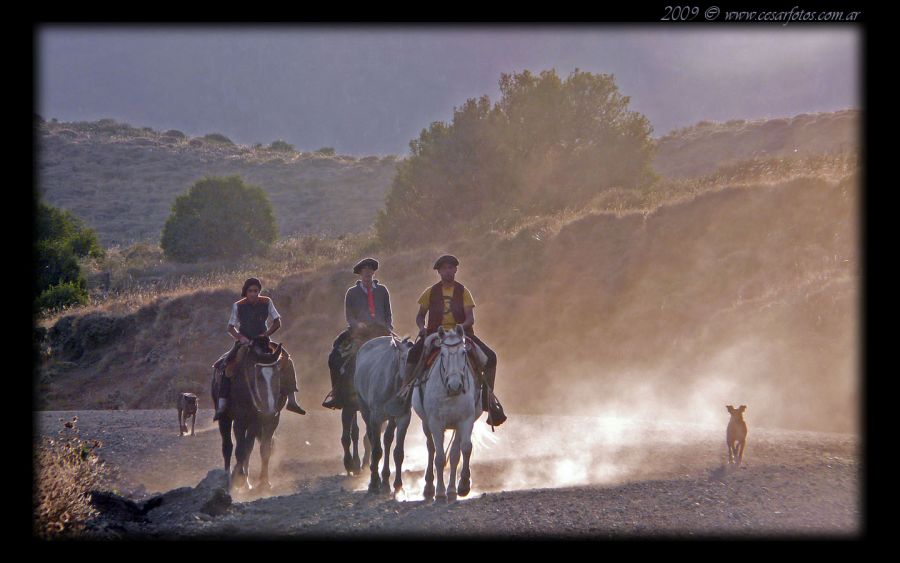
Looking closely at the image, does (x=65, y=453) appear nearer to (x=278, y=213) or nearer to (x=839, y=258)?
(x=839, y=258)

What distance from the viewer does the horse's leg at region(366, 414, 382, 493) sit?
39.3 ft

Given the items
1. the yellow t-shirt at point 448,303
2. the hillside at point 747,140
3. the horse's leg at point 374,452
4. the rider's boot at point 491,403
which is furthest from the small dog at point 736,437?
the hillside at point 747,140

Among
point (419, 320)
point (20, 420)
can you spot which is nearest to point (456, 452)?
point (419, 320)

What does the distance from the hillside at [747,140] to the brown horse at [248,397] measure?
47672mm

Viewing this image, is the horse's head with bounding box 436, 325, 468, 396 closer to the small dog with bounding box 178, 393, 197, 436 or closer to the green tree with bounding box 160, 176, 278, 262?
the small dog with bounding box 178, 393, 197, 436

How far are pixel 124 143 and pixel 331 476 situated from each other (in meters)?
89.5

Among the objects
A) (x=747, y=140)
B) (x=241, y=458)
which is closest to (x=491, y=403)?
(x=241, y=458)

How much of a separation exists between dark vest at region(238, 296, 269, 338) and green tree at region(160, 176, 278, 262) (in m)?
42.0

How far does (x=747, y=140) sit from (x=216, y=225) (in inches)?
1531

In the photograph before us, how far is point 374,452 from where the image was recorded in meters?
12.2

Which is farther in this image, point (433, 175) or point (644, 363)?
point (433, 175)

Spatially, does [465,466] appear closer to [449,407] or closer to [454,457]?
[454,457]

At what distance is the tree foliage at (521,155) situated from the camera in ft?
→ 144

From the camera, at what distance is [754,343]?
21.2 metres
